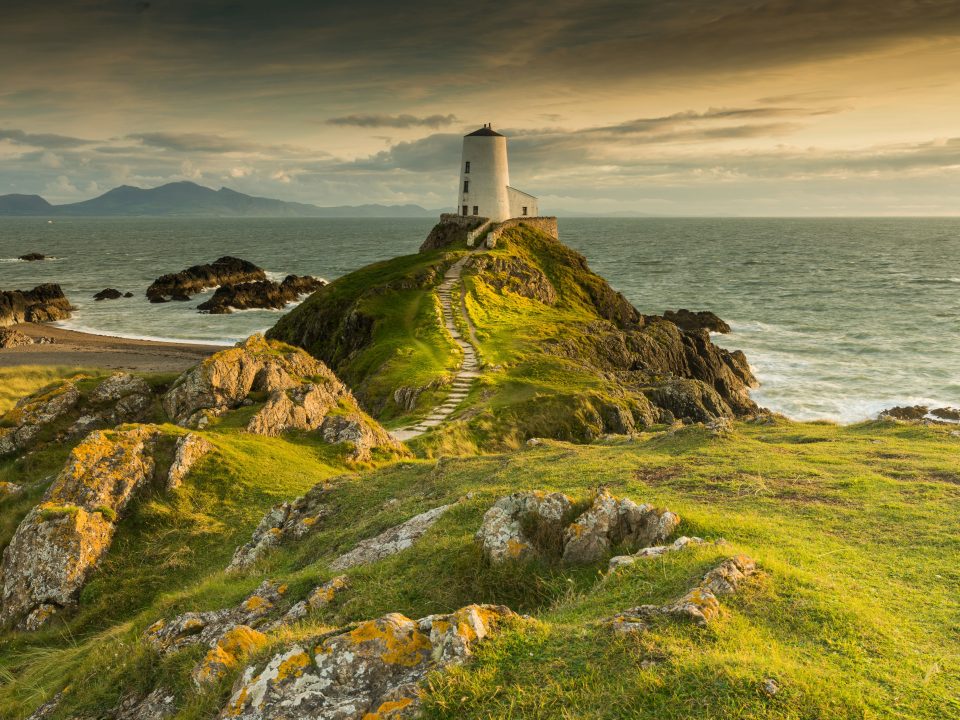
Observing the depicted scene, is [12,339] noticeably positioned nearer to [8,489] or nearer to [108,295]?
[108,295]

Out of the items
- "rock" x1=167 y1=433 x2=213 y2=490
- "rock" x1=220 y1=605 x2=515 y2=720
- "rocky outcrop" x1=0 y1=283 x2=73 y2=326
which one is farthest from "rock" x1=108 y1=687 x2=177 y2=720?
"rocky outcrop" x1=0 y1=283 x2=73 y2=326

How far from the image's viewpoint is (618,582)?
9.23 m

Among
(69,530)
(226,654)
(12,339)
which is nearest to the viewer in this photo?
(226,654)

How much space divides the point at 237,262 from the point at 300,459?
117796 mm

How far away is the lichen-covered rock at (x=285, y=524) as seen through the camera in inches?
588

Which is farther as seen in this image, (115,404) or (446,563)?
(115,404)

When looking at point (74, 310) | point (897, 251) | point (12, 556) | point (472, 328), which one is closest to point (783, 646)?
point (12, 556)

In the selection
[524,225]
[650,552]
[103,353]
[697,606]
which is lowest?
[103,353]

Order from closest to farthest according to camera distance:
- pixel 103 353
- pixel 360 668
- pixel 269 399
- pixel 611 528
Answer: pixel 360 668 < pixel 611 528 < pixel 269 399 < pixel 103 353

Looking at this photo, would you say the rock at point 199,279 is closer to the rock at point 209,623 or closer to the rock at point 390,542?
the rock at point 390,542

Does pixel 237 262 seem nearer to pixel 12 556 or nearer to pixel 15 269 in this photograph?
pixel 15 269

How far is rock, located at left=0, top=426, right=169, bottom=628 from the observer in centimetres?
1436

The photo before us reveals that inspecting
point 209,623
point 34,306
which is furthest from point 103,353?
point 209,623

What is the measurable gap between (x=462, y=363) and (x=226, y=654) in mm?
35704
